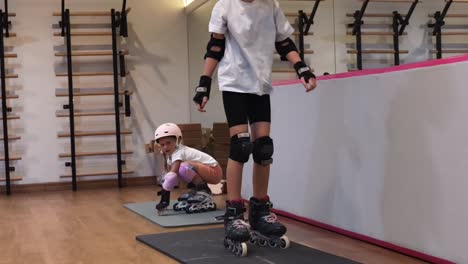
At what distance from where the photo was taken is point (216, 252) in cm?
293

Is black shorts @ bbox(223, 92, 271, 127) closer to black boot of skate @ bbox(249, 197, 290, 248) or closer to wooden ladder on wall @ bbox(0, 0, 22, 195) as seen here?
black boot of skate @ bbox(249, 197, 290, 248)

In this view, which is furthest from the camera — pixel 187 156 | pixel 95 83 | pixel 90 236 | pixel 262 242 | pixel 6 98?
pixel 95 83

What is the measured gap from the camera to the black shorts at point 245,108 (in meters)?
3.06

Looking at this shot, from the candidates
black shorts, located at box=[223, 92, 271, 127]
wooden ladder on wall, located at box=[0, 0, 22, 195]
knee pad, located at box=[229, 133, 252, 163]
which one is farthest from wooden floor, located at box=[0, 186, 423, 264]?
wooden ladder on wall, located at box=[0, 0, 22, 195]

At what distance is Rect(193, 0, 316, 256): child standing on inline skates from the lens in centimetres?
302

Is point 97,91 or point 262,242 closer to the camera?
point 262,242

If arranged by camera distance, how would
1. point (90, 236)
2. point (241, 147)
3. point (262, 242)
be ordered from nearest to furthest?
point (241, 147) < point (262, 242) < point (90, 236)

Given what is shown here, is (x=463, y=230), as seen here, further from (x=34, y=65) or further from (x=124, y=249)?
(x=34, y=65)

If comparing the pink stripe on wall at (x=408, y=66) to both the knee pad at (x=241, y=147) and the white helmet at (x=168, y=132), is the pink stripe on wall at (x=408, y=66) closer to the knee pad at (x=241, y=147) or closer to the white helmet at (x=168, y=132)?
the knee pad at (x=241, y=147)

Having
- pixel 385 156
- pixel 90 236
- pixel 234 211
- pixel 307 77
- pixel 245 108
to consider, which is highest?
pixel 307 77

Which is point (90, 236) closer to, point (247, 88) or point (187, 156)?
point (187, 156)

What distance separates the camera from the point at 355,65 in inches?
160

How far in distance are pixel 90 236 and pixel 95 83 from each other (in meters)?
3.68

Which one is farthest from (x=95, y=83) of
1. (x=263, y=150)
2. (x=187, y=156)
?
(x=263, y=150)
